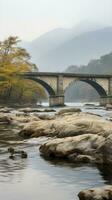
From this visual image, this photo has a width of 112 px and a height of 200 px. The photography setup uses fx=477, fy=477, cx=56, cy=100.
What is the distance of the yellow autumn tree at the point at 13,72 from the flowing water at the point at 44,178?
76.7 meters

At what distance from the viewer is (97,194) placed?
14.8 meters

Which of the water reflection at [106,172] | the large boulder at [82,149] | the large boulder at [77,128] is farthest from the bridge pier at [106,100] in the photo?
the water reflection at [106,172]

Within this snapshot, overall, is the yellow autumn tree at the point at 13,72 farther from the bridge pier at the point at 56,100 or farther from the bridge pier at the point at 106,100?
the bridge pier at the point at 106,100

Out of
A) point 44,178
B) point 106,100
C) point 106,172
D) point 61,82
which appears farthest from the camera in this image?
point 106,100

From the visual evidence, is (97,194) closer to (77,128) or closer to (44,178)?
(44,178)

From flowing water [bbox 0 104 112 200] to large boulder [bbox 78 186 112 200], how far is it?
1.21 ft

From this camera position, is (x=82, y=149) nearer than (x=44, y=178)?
No

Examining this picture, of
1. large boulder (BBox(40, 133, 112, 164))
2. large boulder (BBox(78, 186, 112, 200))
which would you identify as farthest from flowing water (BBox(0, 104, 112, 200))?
large boulder (BBox(40, 133, 112, 164))

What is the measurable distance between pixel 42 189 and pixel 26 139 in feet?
48.5

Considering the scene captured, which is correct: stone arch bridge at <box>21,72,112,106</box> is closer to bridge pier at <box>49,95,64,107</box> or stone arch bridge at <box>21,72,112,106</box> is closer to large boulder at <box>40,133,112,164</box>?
bridge pier at <box>49,95,64,107</box>

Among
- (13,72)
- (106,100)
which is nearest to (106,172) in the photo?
(13,72)

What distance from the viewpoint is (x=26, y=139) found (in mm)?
31031

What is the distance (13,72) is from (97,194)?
288 feet

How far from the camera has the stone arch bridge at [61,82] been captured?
12525 cm
